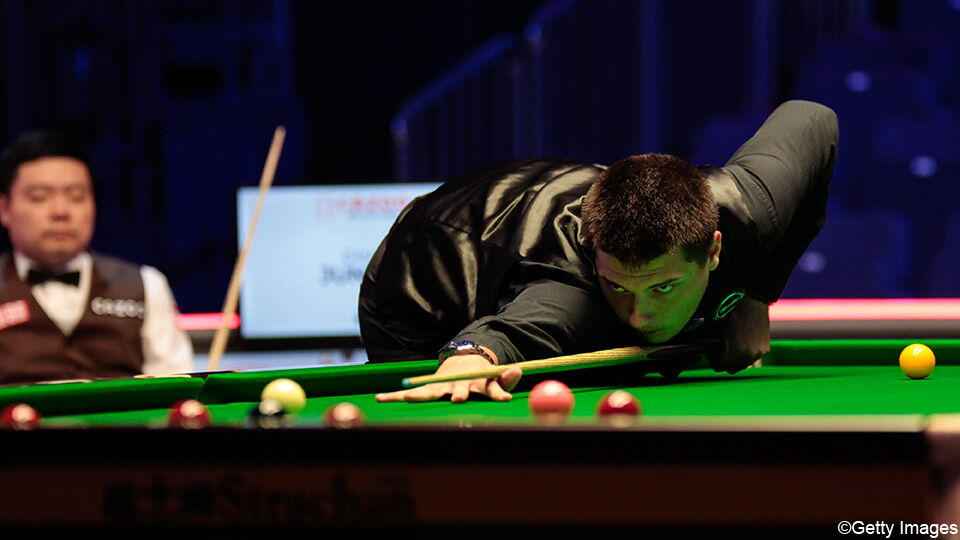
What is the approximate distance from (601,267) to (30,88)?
545cm

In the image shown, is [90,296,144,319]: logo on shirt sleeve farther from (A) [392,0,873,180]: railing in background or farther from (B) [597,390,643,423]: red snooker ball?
(A) [392,0,873,180]: railing in background

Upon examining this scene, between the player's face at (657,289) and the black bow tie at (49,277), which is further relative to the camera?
the black bow tie at (49,277)

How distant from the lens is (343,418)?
1352 millimetres

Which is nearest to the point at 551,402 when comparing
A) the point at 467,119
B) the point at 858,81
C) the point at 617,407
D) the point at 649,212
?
the point at 617,407

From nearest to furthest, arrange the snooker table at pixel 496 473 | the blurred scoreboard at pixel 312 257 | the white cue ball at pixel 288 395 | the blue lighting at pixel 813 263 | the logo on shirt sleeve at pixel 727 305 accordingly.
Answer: the snooker table at pixel 496 473
the white cue ball at pixel 288 395
the logo on shirt sleeve at pixel 727 305
the blurred scoreboard at pixel 312 257
the blue lighting at pixel 813 263

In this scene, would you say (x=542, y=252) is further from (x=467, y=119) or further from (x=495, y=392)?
(x=467, y=119)

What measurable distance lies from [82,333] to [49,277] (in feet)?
0.61

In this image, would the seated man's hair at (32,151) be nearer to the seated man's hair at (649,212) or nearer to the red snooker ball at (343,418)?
the seated man's hair at (649,212)

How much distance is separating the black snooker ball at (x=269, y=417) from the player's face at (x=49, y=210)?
2052mm

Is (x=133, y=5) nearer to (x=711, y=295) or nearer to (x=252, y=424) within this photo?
(x=711, y=295)

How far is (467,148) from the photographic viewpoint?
21.6 ft

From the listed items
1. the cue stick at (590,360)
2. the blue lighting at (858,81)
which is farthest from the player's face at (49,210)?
the blue lighting at (858,81)

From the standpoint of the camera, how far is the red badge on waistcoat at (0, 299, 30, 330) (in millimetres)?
3221

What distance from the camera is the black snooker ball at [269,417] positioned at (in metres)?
1.31
